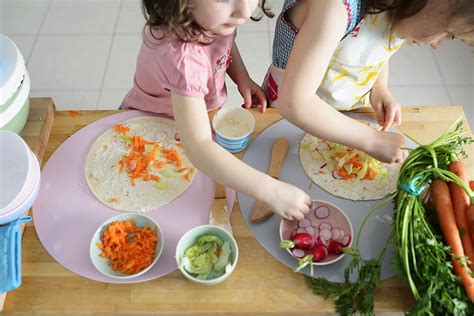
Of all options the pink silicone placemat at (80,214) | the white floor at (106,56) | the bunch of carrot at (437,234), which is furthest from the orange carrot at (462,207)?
the white floor at (106,56)

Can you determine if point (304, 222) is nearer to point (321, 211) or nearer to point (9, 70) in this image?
point (321, 211)

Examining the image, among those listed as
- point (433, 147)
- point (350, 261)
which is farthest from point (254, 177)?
point (433, 147)

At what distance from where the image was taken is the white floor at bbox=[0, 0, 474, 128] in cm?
221

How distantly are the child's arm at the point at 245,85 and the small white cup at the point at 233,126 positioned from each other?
0.10 metres

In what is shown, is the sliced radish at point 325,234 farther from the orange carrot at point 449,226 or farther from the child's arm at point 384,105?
the child's arm at point 384,105

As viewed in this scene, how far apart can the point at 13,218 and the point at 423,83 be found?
6.73ft

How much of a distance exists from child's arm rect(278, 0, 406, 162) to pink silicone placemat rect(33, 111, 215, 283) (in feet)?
0.86

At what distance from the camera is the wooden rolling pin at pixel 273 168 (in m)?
0.90

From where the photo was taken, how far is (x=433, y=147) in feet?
2.94

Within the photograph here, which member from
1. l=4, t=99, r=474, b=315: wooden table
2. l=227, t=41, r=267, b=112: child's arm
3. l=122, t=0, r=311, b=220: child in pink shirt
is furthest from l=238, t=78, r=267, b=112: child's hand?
l=4, t=99, r=474, b=315: wooden table

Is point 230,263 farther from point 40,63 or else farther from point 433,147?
point 40,63

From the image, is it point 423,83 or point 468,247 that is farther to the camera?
point 423,83

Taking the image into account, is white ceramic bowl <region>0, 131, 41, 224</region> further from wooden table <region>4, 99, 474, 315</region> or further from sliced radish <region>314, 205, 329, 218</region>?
sliced radish <region>314, 205, 329, 218</region>

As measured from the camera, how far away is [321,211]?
2.96 ft
